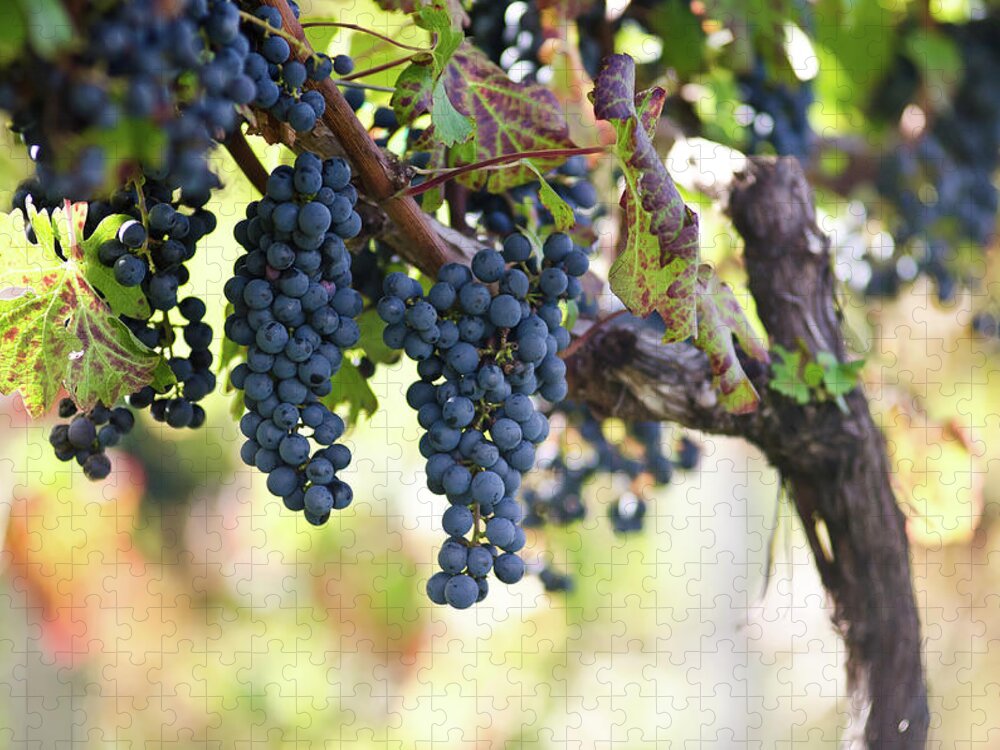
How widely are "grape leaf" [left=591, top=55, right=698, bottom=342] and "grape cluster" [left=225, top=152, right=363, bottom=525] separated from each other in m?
A: 0.19

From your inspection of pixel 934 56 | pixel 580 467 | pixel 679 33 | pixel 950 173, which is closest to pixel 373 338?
pixel 580 467

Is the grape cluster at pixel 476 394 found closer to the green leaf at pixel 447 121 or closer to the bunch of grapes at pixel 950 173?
the green leaf at pixel 447 121

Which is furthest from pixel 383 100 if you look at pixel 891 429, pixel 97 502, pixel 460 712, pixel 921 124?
pixel 460 712

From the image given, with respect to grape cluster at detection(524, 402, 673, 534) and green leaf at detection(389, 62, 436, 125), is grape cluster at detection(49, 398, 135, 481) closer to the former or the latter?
green leaf at detection(389, 62, 436, 125)

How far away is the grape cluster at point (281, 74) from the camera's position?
0.60 meters

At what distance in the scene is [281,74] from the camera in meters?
0.63

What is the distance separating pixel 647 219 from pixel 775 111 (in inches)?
36.7

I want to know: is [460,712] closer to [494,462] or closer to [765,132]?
[765,132]

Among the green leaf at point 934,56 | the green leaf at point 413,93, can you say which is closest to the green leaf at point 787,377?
the green leaf at point 413,93

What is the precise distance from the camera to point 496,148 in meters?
0.81

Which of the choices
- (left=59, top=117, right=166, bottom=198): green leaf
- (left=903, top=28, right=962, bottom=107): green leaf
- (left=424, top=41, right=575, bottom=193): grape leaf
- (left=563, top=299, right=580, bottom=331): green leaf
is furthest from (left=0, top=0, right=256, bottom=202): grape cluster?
(left=903, top=28, right=962, bottom=107): green leaf

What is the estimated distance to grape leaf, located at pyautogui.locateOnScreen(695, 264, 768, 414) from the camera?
81cm

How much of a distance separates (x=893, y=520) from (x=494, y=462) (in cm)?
73

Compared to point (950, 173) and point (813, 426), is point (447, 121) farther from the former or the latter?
point (950, 173)
